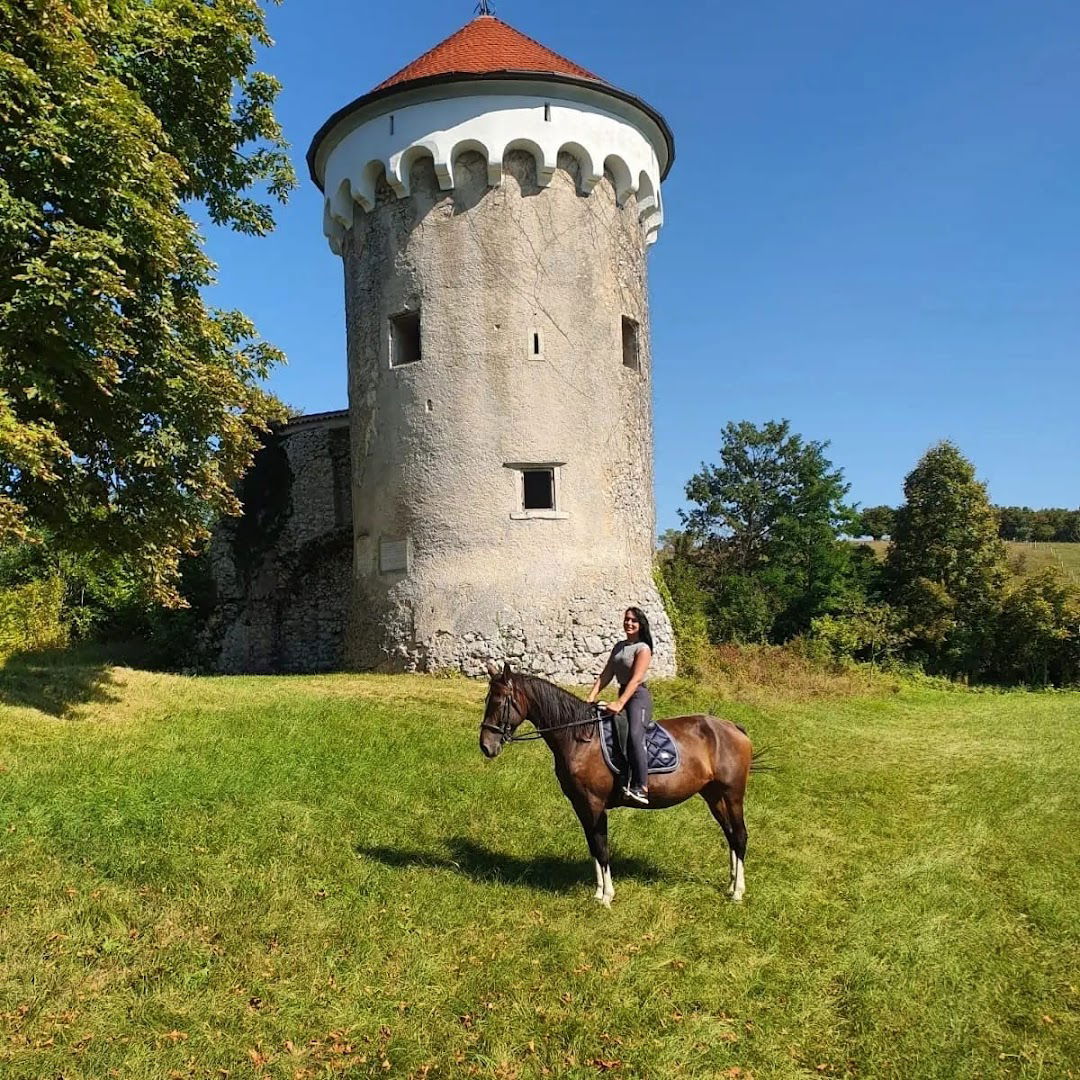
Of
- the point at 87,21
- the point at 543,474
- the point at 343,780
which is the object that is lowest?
the point at 343,780

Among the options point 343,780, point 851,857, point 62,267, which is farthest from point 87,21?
point 851,857

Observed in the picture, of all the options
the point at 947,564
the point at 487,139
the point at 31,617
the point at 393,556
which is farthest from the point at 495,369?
the point at 947,564

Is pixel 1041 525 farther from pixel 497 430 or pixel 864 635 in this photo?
pixel 497 430

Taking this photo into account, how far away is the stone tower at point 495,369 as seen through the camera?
14.8 metres

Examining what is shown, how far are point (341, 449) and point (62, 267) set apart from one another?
1105 centimetres

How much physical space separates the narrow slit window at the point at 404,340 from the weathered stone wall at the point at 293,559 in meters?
3.52

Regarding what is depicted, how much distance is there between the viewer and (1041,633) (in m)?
23.2

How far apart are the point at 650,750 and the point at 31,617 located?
19443 mm

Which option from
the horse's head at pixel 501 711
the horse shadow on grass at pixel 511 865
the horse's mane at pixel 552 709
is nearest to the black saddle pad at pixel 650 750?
the horse's mane at pixel 552 709

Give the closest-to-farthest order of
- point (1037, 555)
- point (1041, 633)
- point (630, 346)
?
point (630, 346) < point (1041, 633) < point (1037, 555)

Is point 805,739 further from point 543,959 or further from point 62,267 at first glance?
point 62,267

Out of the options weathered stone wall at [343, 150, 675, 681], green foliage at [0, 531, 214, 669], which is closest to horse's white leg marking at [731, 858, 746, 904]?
weathered stone wall at [343, 150, 675, 681]

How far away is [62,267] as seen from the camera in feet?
25.8

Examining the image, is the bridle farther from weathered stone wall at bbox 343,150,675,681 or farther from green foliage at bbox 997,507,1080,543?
green foliage at bbox 997,507,1080,543
